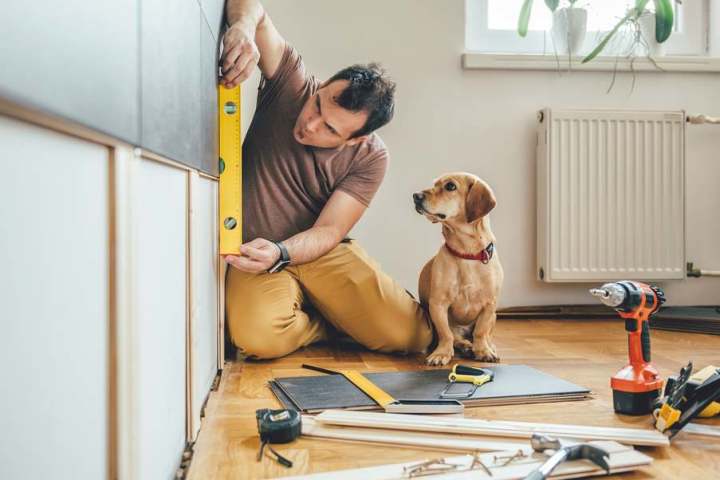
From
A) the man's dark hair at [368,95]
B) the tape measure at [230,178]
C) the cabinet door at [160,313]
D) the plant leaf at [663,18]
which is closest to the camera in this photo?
the cabinet door at [160,313]

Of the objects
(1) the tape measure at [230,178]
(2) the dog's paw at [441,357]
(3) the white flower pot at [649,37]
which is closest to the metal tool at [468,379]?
(2) the dog's paw at [441,357]

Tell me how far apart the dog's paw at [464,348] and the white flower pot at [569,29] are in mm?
1495

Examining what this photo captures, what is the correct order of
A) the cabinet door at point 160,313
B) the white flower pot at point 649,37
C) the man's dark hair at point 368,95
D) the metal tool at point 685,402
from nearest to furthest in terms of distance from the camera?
the cabinet door at point 160,313 → the metal tool at point 685,402 → the man's dark hair at point 368,95 → the white flower pot at point 649,37

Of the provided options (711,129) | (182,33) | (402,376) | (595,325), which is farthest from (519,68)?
(182,33)

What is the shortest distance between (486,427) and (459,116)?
192 cm

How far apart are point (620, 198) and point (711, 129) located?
57 centimetres

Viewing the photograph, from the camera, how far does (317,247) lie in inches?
79.6

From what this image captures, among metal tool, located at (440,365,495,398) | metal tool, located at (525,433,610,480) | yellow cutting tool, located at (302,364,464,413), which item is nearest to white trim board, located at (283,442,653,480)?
metal tool, located at (525,433,610,480)

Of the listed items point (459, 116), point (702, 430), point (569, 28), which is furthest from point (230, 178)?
point (569, 28)

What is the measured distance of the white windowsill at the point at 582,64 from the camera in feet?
9.43

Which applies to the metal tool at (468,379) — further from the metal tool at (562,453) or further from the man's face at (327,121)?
the man's face at (327,121)

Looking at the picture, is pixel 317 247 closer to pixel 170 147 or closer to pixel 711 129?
pixel 170 147

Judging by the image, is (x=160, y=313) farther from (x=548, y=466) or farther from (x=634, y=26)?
(x=634, y=26)

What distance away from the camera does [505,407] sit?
1.45 metres
